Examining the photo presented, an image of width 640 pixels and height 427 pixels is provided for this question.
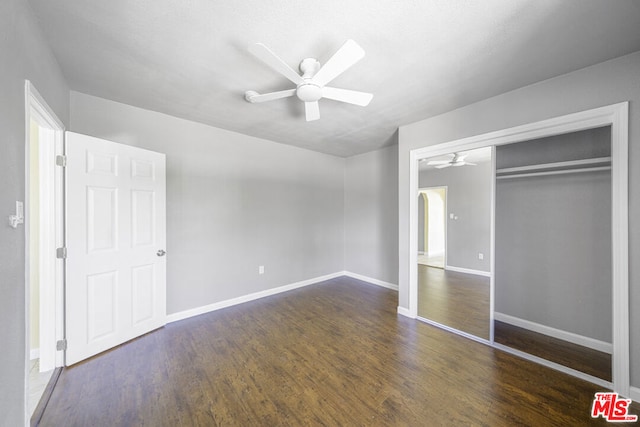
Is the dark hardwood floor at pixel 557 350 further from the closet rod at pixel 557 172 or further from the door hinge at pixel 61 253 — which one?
the door hinge at pixel 61 253

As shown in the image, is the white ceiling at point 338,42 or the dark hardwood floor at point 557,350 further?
the dark hardwood floor at point 557,350

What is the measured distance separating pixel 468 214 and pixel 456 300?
7.46 feet

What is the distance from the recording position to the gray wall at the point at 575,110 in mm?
1705

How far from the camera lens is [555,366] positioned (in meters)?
2.05

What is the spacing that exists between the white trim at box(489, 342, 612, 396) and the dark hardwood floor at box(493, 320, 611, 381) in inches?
2.7

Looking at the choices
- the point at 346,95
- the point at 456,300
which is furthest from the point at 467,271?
the point at 346,95

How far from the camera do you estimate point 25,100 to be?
1323mm

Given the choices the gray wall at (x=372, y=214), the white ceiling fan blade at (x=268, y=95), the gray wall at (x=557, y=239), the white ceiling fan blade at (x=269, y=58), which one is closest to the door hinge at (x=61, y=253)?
the white ceiling fan blade at (x=268, y=95)

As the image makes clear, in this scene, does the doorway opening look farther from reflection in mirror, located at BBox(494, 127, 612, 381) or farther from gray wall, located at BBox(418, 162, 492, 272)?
reflection in mirror, located at BBox(494, 127, 612, 381)

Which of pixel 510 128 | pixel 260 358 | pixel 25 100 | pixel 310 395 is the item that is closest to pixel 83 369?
pixel 260 358

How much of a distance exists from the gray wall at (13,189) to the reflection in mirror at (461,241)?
11.6ft

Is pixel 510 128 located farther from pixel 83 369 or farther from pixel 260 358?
pixel 83 369

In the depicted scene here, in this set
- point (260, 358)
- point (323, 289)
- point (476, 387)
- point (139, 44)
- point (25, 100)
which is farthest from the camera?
point (323, 289)

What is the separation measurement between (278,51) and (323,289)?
3622 millimetres
